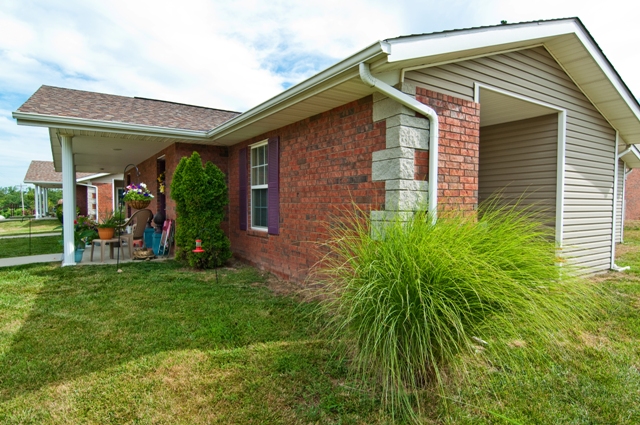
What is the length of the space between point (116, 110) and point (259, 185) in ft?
11.5

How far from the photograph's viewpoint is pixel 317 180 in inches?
194

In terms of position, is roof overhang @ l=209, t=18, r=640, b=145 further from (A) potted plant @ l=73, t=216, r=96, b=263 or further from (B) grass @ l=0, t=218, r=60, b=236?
(B) grass @ l=0, t=218, r=60, b=236

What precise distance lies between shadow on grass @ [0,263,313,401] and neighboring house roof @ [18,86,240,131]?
2920 millimetres

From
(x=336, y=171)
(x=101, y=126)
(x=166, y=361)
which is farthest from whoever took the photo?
(x=101, y=126)

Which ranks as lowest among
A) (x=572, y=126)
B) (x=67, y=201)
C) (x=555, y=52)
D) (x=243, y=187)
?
(x=67, y=201)

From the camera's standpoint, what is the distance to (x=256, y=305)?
437 centimetres

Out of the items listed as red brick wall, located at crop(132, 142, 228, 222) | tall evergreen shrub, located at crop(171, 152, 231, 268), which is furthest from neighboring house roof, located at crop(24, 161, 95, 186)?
tall evergreen shrub, located at crop(171, 152, 231, 268)

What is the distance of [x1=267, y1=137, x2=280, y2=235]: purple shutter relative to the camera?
235 inches

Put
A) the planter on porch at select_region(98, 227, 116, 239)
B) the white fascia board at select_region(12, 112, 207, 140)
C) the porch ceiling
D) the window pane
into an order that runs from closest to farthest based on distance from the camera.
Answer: the white fascia board at select_region(12, 112, 207, 140) → the window pane → the porch ceiling → the planter on porch at select_region(98, 227, 116, 239)

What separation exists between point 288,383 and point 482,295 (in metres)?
1.49

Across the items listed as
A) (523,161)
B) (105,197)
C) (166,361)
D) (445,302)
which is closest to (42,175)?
(105,197)

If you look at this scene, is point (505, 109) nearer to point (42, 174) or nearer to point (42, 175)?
point (42, 175)

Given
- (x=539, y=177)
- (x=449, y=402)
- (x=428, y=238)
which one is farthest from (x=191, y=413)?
(x=539, y=177)

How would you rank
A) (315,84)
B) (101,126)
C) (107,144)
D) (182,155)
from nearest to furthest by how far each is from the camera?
(315,84), (101,126), (182,155), (107,144)
